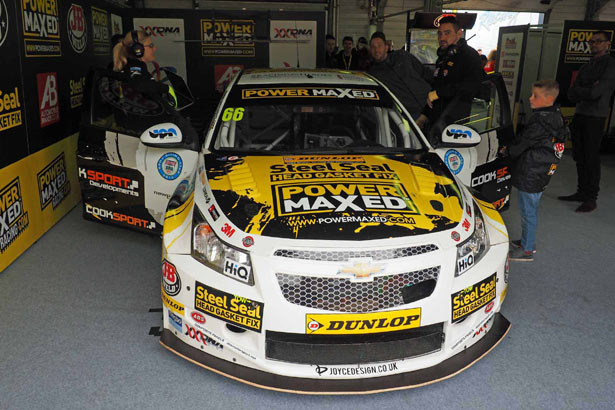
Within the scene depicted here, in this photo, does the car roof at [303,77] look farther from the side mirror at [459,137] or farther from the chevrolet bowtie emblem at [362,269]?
the chevrolet bowtie emblem at [362,269]

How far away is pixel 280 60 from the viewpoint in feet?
26.2

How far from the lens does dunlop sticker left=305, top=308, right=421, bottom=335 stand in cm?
204

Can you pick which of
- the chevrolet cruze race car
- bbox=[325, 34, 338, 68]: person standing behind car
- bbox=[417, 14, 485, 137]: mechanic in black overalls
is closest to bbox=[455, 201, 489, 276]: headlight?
the chevrolet cruze race car

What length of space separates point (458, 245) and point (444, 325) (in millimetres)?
330

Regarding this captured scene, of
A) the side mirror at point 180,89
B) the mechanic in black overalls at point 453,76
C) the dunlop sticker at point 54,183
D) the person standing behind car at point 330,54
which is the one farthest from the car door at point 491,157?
the person standing behind car at point 330,54

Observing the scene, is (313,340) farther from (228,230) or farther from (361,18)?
(361,18)

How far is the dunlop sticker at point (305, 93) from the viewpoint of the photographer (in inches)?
126

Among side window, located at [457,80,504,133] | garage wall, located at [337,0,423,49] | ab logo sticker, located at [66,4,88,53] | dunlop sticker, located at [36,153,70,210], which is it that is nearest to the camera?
side window, located at [457,80,504,133]

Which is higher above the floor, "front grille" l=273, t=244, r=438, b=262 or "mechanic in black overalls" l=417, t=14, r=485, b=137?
"mechanic in black overalls" l=417, t=14, r=485, b=137

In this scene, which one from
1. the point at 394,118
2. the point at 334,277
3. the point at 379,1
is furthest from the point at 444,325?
the point at 379,1

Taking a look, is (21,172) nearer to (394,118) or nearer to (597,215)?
(394,118)

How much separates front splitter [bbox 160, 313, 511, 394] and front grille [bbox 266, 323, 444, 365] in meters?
0.08

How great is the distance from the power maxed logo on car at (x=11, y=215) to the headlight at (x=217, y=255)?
1.88m

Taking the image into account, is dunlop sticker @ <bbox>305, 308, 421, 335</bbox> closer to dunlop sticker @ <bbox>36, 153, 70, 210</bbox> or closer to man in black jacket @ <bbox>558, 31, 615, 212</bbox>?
dunlop sticker @ <bbox>36, 153, 70, 210</bbox>
